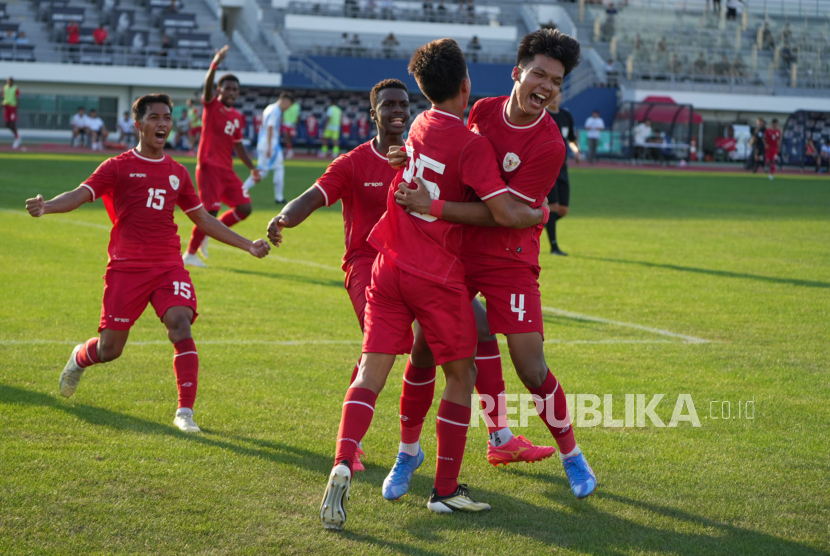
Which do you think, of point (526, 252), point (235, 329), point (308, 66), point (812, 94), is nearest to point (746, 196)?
point (235, 329)

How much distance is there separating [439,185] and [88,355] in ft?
8.50

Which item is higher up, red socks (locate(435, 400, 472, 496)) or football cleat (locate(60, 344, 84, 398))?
red socks (locate(435, 400, 472, 496))

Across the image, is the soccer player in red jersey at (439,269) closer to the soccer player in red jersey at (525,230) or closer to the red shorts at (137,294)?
the soccer player in red jersey at (525,230)

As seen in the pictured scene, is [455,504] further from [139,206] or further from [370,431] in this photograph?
[139,206]

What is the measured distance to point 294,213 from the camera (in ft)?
14.4

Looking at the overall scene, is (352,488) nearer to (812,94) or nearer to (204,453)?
(204,453)

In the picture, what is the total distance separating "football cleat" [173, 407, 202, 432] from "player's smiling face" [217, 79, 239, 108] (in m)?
6.56

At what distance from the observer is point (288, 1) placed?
47031 millimetres

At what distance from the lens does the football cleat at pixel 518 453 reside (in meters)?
4.56

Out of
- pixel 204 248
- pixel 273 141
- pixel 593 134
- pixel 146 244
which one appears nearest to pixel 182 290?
pixel 146 244

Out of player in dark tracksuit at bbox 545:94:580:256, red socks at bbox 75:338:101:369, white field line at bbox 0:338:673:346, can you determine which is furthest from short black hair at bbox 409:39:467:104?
player in dark tracksuit at bbox 545:94:580:256

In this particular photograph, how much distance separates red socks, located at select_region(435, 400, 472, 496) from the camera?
3973mm

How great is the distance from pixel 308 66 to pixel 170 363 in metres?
36.2

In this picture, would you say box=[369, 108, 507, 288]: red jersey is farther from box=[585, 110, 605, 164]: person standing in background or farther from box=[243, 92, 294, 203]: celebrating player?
box=[585, 110, 605, 164]: person standing in background
